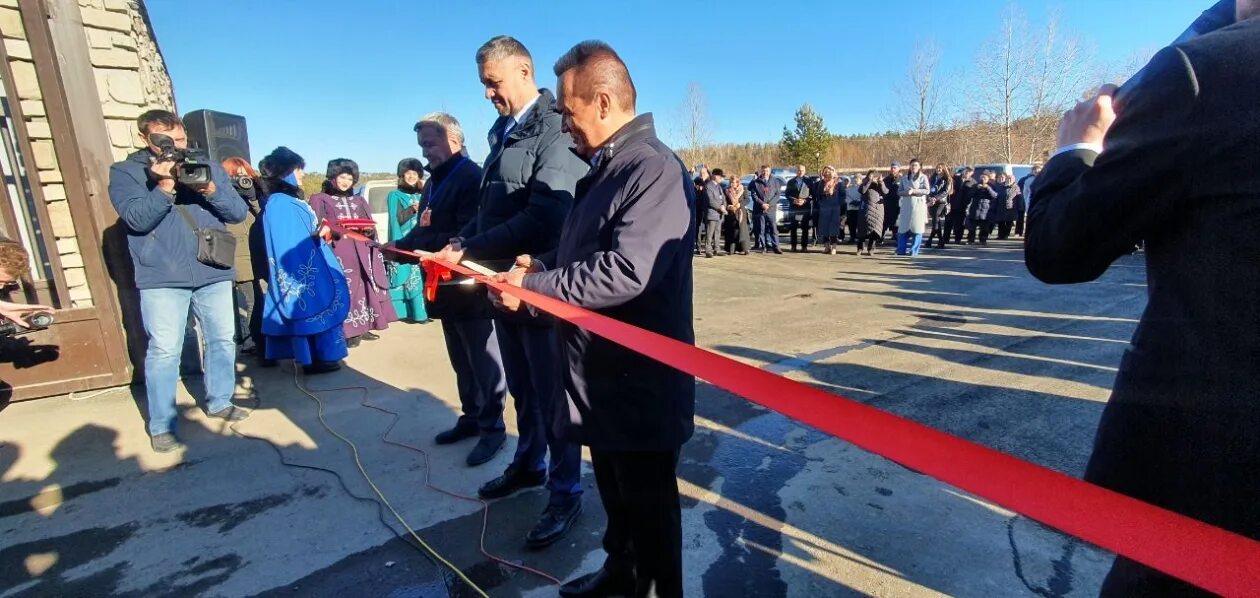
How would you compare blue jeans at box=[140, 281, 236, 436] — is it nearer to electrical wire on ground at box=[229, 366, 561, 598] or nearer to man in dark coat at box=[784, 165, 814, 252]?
electrical wire on ground at box=[229, 366, 561, 598]

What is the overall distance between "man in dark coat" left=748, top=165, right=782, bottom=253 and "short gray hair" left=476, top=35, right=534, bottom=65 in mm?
10508

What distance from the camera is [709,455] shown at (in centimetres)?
338

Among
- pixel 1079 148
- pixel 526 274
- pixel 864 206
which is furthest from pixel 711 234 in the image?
pixel 1079 148

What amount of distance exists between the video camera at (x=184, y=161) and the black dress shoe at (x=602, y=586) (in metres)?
3.17

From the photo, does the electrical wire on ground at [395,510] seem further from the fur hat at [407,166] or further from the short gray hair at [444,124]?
the fur hat at [407,166]

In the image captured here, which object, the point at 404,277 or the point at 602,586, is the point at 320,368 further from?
the point at 602,586

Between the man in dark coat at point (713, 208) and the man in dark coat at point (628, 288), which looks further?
the man in dark coat at point (713, 208)

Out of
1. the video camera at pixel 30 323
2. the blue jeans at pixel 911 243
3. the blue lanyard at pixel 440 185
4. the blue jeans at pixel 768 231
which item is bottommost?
the blue jeans at pixel 911 243

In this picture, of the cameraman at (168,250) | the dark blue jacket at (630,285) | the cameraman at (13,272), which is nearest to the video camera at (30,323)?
the cameraman at (13,272)

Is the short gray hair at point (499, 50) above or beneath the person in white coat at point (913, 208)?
above

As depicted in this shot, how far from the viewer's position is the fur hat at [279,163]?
462 cm

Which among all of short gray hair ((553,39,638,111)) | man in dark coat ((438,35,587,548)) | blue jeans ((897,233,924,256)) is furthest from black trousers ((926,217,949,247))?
short gray hair ((553,39,638,111))

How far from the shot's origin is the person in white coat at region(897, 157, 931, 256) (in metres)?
11.4

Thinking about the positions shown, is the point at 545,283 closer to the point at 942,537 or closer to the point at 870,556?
the point at 870,556
